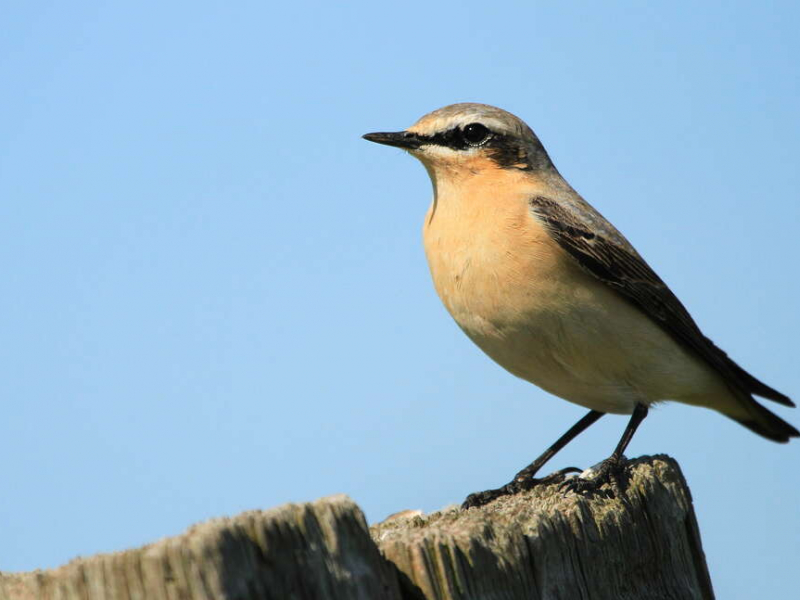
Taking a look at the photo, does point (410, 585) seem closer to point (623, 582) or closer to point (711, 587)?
point (623, 582)

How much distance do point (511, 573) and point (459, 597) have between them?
0.34 metres

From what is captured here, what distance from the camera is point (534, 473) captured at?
7.39 metres

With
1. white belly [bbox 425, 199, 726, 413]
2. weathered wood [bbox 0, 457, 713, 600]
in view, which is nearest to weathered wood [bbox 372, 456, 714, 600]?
weathered wood [bbox 0, 457, 713, 600]

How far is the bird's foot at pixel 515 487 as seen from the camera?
6211mm

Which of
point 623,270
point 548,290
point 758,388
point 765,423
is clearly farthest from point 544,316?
point 765,423

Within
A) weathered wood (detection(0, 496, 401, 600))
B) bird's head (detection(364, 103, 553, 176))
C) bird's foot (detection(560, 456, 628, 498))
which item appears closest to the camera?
weathered wood (detection(0, 496, 401, 600))

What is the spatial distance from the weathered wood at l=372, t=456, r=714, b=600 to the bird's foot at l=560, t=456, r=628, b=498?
0.08 m

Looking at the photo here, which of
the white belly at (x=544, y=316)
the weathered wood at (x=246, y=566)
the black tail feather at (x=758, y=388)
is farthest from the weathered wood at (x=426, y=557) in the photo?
the black tail feather at (x=758, y=388)

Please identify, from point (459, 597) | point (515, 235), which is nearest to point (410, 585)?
point (459, 597)

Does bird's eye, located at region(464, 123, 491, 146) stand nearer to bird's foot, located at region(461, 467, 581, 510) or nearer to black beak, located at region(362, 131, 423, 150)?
black beak, located at region(362, 131, 423, 150)

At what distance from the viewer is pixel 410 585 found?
3.53 m

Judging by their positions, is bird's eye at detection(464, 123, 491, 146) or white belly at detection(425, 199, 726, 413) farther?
bird's eye at detection(464, 123, 491, 146)

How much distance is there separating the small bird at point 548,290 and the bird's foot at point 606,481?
4 cm

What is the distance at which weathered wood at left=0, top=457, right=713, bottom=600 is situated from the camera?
291 cm
